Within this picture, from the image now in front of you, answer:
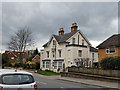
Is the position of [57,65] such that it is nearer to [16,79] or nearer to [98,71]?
[98,71]

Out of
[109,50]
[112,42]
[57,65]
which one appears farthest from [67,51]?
[112,42]

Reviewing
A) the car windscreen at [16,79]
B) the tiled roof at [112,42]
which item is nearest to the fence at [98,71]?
the tiled roof at [112,42]

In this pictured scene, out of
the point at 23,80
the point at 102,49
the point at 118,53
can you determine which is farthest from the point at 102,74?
the point at 23,80

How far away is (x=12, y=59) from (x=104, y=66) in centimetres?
6649

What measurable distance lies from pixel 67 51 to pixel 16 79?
28371mm

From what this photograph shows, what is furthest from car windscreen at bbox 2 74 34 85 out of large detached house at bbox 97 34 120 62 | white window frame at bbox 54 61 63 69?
white window frame at bbox 54 61 63 69

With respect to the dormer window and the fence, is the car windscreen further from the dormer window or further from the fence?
the dormer window

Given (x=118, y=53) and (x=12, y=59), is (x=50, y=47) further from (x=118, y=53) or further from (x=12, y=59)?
(x=12, y=59)

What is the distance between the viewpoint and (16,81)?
20.0ft

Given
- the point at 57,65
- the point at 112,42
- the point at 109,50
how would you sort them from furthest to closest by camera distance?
the point at 57,65 → the point at 112,42 → the point at 109,50

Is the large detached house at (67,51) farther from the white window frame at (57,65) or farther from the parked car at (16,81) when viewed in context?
the parked car at (16,81)

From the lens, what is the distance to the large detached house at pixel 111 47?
86.1ft

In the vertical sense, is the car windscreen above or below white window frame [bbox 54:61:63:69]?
above

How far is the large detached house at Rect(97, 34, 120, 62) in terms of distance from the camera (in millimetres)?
26234
